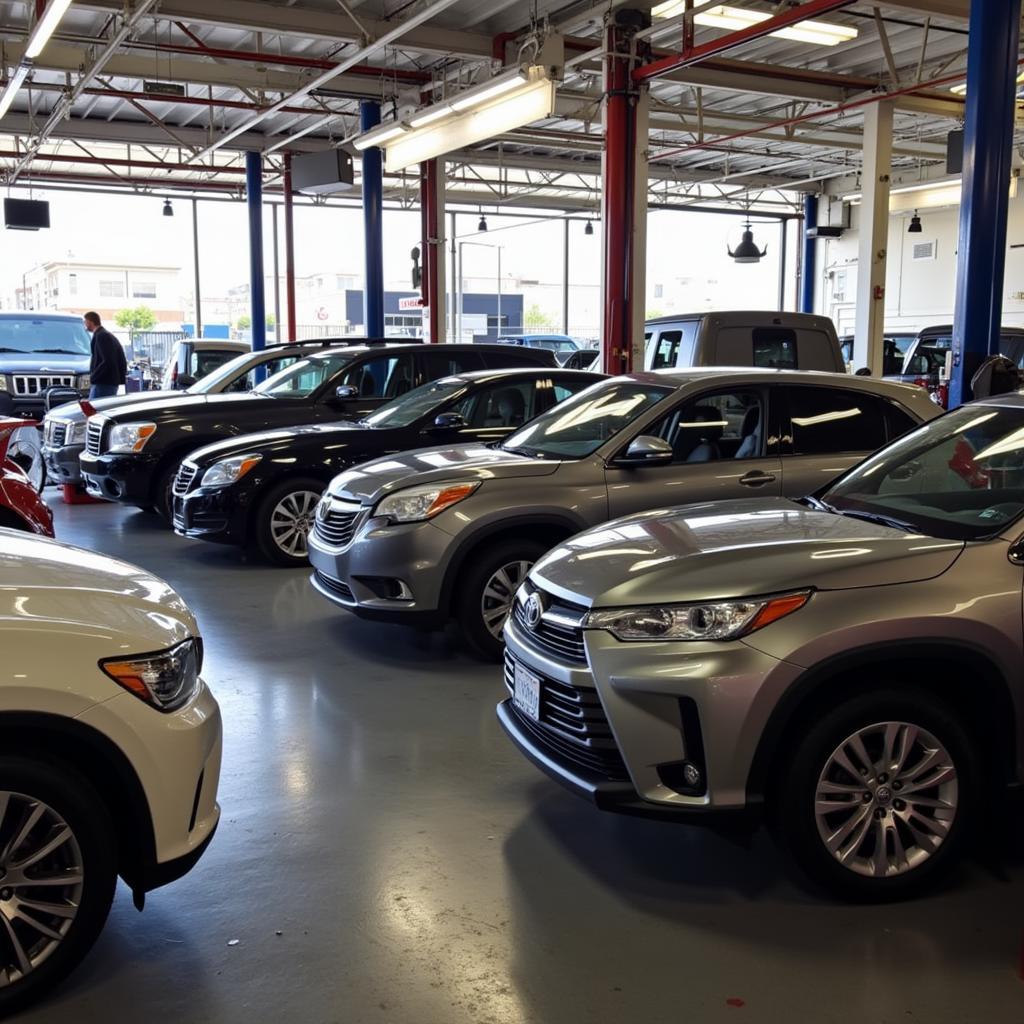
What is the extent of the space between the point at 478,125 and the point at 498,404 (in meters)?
5.09

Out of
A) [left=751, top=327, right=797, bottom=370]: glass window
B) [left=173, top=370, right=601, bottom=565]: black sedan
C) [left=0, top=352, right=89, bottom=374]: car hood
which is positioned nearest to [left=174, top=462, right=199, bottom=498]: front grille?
[left=173, top=370, right=601, bottom=565]: black sedan

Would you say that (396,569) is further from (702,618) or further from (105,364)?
(105,364)

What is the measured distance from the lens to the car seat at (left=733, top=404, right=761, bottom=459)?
564 cm

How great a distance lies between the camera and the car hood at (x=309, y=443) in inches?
302

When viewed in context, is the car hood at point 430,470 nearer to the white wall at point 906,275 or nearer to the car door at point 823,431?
the car door at point 823,431

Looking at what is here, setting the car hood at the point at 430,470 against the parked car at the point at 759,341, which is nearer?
the car hood at the point at 430,470

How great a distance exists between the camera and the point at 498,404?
301 inches

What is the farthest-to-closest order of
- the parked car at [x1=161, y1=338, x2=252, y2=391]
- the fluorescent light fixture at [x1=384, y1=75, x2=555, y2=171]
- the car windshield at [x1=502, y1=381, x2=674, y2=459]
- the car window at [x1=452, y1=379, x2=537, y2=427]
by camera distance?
the parked car at [x1=161, y1=338, x2=252, y2=391], the fluorescent light fixture at [x1=384, y1=75, x2=555, y2=171], the car window at [x1=452, y1=379, x2=537, y2=427], the car windshield at [x1=502, y1=381, x2=674, y2=459]

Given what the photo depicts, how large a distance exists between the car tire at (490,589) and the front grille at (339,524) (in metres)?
0.68

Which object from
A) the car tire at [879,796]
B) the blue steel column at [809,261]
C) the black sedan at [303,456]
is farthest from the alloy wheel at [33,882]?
the blue steel column at [809,261]

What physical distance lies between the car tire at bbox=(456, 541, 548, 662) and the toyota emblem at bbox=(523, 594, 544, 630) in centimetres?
177

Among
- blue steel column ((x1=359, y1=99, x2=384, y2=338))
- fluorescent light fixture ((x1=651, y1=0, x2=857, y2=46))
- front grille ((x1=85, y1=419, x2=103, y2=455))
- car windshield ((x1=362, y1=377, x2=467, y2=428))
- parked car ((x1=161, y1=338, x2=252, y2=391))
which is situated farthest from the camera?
blue steel column ((x1=359, y1=99, x2=384, y2=338))

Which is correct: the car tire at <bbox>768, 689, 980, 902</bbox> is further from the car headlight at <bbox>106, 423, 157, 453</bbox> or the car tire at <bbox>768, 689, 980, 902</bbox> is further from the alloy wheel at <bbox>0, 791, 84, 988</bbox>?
the car headlight at <bbox>106, 423, 157, 453</bbox>

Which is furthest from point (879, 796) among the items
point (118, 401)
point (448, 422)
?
point (118, 401)
